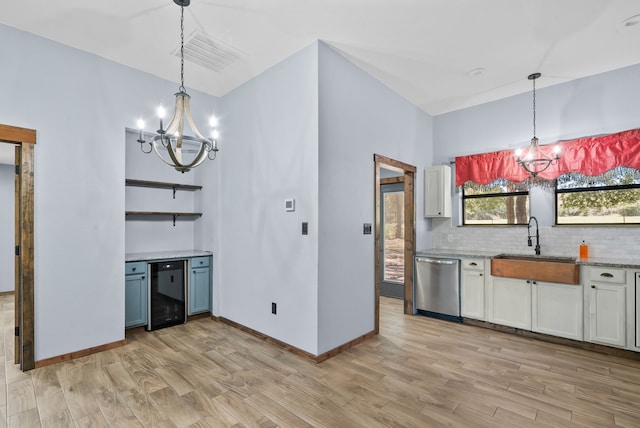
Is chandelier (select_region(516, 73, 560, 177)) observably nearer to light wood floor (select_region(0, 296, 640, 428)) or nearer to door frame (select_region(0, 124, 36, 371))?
light wood floor (select_region(0, 296, 640, 428))

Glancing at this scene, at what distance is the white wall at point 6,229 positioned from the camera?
5949mm

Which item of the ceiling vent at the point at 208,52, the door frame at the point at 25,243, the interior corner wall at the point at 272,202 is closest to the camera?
the door frame at the point at 25,243

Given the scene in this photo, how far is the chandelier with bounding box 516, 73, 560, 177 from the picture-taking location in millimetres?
3750

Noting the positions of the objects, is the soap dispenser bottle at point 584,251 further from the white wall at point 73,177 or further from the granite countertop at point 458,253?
the white wall at point 73,177

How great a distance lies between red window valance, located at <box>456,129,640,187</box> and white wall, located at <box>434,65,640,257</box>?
133 mm

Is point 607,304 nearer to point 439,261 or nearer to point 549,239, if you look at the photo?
point 549,239

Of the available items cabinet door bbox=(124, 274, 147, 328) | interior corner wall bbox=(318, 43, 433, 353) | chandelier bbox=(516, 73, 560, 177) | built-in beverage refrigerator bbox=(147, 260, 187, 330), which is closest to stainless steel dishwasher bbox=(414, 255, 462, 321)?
interior corner wall bbox=(318, 43, 433, 353)

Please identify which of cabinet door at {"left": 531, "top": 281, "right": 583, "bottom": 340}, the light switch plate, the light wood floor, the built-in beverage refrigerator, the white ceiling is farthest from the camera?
the built-in beverage refrigerator

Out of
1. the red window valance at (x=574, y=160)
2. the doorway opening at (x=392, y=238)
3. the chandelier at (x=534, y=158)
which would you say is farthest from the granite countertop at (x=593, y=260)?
the chandelier at (x=534, y=158)

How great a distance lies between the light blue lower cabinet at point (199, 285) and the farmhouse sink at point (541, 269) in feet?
12.5

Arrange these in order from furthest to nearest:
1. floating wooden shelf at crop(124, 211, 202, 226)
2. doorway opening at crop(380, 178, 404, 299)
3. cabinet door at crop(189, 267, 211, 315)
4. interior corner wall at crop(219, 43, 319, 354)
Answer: doorway opening at crop(380, 178, 404, 299) → cabinet door at crop(189, 267, 211, 315) → floating wooden shelf at crop(124, 211, 202, 226) → interior corner wall at crop(219, 43, 319, 354)

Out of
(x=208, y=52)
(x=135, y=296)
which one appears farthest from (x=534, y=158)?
(x=135, y=296)

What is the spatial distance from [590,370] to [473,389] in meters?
1.30

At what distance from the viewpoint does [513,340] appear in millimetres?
3695
